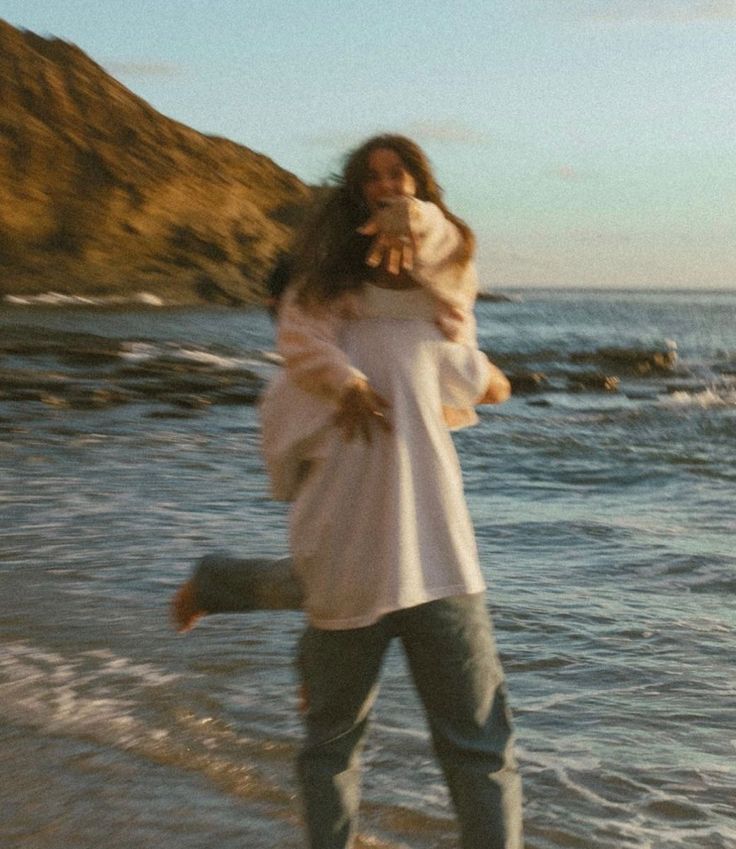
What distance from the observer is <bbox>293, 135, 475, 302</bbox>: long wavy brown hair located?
277 centimetres

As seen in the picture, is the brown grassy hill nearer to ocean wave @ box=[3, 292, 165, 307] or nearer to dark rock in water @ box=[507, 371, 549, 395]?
ocean wave @ box=[3, 292, 165, 307]

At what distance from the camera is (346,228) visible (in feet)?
9.23

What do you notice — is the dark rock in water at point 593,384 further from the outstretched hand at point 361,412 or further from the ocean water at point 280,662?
the outstretched hand at point 361,412

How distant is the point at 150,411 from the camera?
54.2ft

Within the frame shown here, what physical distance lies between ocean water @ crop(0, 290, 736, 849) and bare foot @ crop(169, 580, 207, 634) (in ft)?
2.50

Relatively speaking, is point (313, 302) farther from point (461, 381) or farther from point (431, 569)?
point (431, 569)

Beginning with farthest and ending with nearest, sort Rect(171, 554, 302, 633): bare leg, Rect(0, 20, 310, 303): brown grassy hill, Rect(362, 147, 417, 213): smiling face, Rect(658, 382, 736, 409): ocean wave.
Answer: Rect(0, 20, 310, 303): brown grassy hill, Rect(658, 382, 736, 409): ocean wave, Rect(171, 554, 302, 633): bare leg, Rect(362, 147, 417, 213): smiling face

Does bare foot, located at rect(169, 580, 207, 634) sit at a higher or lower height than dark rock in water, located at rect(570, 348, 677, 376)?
higher

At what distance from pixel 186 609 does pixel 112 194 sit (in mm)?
93681

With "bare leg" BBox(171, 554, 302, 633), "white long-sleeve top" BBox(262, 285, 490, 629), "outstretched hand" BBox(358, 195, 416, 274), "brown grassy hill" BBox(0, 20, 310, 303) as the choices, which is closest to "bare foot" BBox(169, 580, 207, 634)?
"bare leg" BBox(171, 554, 302, 633)

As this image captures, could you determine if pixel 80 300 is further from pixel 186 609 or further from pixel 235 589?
pixel 235 589

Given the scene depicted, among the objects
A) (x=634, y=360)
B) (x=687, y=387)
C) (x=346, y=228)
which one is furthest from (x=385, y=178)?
(x=634, y=360)

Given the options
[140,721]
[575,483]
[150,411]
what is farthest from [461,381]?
[150,411]

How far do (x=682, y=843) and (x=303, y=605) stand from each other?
5.20 ft
